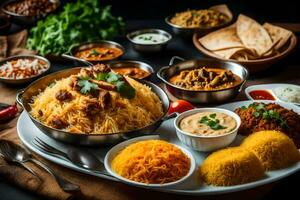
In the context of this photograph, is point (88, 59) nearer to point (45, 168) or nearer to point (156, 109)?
point (156, 109)

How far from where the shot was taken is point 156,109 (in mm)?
3768

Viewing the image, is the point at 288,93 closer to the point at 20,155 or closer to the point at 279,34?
the point at 279,34

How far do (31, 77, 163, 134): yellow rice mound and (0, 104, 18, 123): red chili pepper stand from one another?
13.6 inches

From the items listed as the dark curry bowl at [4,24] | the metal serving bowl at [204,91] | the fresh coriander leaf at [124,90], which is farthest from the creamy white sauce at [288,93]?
the dark curry bowl at [4,24]

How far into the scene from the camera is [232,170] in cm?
309

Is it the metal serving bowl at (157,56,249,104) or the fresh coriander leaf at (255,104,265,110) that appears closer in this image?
the fresh coriander leaf at (255,104,265,110)

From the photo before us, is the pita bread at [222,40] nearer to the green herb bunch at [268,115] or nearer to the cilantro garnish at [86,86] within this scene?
the green herb bunch at [268,115]

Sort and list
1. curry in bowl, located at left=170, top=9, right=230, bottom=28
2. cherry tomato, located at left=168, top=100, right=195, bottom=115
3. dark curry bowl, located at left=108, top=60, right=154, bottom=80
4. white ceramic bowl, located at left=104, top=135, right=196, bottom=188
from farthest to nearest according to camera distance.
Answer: curry in bowl, located at left=170, top=9, right=230, bottom=28, dark curry bowl, located at left=108, top=60, right=154, bottom=80, cherry tomato, located at left=168, top=100, right=195, bottom=115, white ceramic bowl, located at left=104, top=135, right=196, bottom=188

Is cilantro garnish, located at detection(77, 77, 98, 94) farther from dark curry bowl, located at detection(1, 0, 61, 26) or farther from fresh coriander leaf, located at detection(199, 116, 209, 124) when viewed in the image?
dark curry bowl, located at detection(1, 0, 61, 26)

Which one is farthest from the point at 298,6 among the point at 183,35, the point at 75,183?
the point at 75,183

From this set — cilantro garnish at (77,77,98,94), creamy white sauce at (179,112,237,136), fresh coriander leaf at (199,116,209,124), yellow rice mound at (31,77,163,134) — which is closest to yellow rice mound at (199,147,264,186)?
creamy white sauce at (179,112,237,136)

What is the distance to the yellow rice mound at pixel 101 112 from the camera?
3.47m

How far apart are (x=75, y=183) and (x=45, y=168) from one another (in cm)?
22

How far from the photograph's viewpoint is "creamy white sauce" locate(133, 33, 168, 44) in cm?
541
